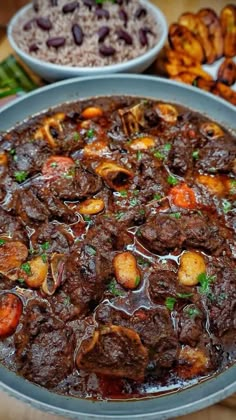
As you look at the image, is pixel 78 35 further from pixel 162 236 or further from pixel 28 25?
pixel 162 236

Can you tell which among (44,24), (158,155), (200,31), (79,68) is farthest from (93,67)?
(158,155)

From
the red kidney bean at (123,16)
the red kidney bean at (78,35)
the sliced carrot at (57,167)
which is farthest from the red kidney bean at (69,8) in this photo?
the sliced carrot at (57,167)

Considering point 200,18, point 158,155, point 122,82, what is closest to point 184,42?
point 200,18

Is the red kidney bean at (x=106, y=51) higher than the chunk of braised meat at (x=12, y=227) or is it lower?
lower

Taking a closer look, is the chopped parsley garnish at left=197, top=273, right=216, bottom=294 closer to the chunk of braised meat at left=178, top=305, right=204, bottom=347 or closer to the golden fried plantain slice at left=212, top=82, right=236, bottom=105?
the chunk of braised meat at left=178, top=305, right=204, bottom=347

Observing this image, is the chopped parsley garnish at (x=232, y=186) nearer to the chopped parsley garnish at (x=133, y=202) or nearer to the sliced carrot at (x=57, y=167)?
the chopped parsley garnish at (x=133, y=202)
